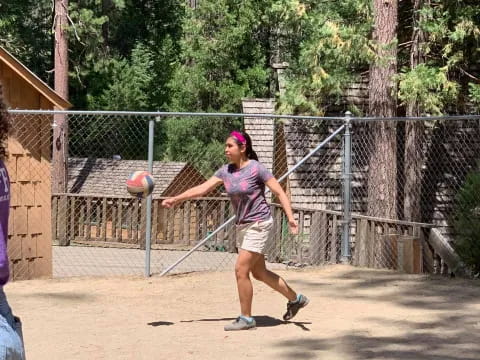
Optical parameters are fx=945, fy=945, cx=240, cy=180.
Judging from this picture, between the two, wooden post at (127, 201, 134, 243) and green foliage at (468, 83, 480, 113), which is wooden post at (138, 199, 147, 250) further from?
green foliage at (468, 83, 480, 113)

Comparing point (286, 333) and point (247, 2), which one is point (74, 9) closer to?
point (247, 2)

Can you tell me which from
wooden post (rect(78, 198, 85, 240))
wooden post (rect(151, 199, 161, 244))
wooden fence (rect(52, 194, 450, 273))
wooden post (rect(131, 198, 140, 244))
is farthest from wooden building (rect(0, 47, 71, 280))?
wooden post (rect(78, 198, 85, 240))

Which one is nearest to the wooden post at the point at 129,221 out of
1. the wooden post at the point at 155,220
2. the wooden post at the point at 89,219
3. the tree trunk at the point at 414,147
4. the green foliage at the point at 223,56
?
the wooden post at the point at 155,220

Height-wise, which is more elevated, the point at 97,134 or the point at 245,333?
the point at 97,134

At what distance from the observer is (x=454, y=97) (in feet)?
57.6

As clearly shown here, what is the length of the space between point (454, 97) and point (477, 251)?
7156 mm

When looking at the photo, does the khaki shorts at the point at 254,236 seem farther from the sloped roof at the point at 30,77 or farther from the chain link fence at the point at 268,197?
the sloped roof at the point at 30,77

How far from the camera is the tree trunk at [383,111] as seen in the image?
16766 mm

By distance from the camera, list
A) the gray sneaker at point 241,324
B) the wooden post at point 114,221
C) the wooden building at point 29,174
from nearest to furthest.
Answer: the gray sneaker at point 241,324 → the wooden building at point 29,174 → the wooden post at point 114,221

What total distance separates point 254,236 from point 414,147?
10997 mm

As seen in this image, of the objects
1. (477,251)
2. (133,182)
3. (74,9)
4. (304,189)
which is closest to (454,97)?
(304,189)

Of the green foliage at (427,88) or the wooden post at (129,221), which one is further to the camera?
the wooden post at (129,221)

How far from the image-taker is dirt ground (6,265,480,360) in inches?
283

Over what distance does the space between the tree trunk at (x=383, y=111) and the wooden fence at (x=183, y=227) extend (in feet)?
2.67
